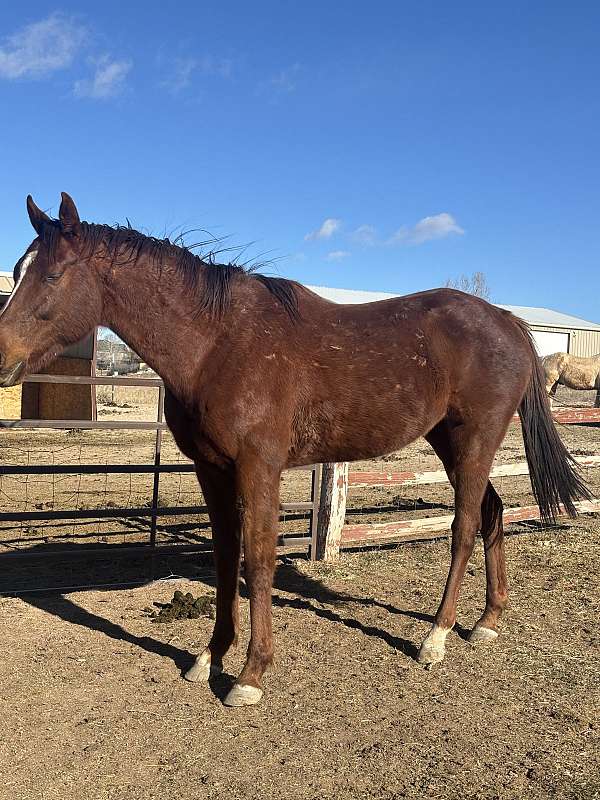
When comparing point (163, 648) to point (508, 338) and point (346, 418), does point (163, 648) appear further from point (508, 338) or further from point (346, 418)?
point (508, 338)

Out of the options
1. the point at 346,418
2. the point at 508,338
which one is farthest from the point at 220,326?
the point at 508,338

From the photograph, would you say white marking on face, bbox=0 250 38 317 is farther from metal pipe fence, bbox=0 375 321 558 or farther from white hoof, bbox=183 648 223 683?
white hoof, bbox=183 648 223 683

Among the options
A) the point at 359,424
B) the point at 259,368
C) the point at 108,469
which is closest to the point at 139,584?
the point at 108,469

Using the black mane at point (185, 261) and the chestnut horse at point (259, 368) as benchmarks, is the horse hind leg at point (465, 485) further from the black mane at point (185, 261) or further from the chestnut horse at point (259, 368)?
the black mane at point (185, 261)

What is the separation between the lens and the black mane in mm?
3428

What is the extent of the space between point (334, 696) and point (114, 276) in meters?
2.52

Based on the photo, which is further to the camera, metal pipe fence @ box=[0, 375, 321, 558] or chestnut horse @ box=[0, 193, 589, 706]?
metal pipe fence @ box=[0, 375, 321, 558]

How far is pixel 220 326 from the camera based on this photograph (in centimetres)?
354

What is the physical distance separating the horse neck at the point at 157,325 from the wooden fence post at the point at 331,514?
2868 mm

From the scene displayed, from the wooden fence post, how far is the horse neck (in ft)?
9.41

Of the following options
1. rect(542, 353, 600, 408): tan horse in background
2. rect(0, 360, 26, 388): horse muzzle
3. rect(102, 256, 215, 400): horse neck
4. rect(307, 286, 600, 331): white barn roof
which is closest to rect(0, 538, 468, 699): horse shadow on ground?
rect(102, 256, 215, 400): horse neck

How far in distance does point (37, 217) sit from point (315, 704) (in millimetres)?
2902

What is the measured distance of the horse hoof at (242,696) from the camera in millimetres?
3340

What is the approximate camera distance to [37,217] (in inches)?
132
